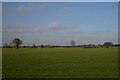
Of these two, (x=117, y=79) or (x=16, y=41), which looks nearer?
(x=117, y=79)

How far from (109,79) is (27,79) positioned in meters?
4.44

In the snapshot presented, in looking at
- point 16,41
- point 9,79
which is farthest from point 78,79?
point 16,41

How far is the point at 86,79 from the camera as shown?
46.3 feet

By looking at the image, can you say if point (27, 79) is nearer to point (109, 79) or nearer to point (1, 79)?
point (1, 79)

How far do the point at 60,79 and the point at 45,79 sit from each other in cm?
81

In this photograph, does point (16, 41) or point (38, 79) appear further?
point (16, 41)

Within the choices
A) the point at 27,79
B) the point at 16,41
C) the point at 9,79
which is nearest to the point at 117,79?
the point at 27,79

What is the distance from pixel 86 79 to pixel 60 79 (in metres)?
1.40

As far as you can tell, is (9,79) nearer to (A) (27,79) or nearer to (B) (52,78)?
(A) (27,79)

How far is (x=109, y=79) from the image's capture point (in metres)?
14.3

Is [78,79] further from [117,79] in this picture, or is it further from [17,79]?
[17,79]

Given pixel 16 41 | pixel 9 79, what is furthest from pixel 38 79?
pixel 16 41

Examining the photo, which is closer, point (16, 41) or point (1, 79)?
point (1, 79)

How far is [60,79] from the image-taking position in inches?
559
